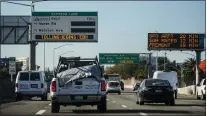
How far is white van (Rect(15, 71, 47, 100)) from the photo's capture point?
36.2m

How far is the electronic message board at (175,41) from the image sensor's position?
5975cm

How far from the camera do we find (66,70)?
75.3ft

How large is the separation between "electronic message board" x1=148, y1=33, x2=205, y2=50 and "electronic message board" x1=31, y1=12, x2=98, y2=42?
1072cm

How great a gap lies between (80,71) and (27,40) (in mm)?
32160

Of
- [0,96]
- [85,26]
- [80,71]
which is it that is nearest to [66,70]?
[80,71]

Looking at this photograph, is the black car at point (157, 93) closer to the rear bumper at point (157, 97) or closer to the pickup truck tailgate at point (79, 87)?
the rear bumper at point (157, 97)

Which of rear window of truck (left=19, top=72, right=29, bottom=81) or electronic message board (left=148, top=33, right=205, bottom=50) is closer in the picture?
rear window of truck (left=19, top=72, right=29, bottom=81)

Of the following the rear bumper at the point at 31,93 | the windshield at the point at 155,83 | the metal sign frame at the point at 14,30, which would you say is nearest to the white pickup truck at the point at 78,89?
the windshield at the point at 155,83

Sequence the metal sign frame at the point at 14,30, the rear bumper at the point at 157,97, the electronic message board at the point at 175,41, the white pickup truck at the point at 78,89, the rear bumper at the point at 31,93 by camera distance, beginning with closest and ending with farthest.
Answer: the white pickup truck at the point at 78,89
the rear bumper at the point at 157,97
the rear bumper at the point at 31,93
the metal sign frame at the point at 14,30
the electronic message board at the point at 175,41

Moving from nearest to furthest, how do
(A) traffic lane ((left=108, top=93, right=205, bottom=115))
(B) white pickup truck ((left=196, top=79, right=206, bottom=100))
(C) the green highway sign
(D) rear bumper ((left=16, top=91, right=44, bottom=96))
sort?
1. (A) traffic lane ((left=108, top=93, right=205, bottom=115))
2. (D) rear bumper ((left=16, top=91, right=44, bottom=96))
3. (B) white pickup truck ((left=196, top=79, right=206, bottom=100))
4. (C) the green highway sign

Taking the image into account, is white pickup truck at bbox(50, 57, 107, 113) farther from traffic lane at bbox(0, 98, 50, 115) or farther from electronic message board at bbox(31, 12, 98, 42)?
electronic message board at bbox(31, 12, 98, 42)

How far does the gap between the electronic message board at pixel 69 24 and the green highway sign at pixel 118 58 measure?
3023 cm

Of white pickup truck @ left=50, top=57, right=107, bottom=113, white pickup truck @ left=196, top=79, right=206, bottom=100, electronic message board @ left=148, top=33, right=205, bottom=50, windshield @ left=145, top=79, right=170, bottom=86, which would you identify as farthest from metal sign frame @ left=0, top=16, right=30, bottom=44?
white pickup truck @ left=50, top=57, right=107, bottom=113

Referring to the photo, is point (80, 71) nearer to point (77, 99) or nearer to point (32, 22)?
point (77, 99)
